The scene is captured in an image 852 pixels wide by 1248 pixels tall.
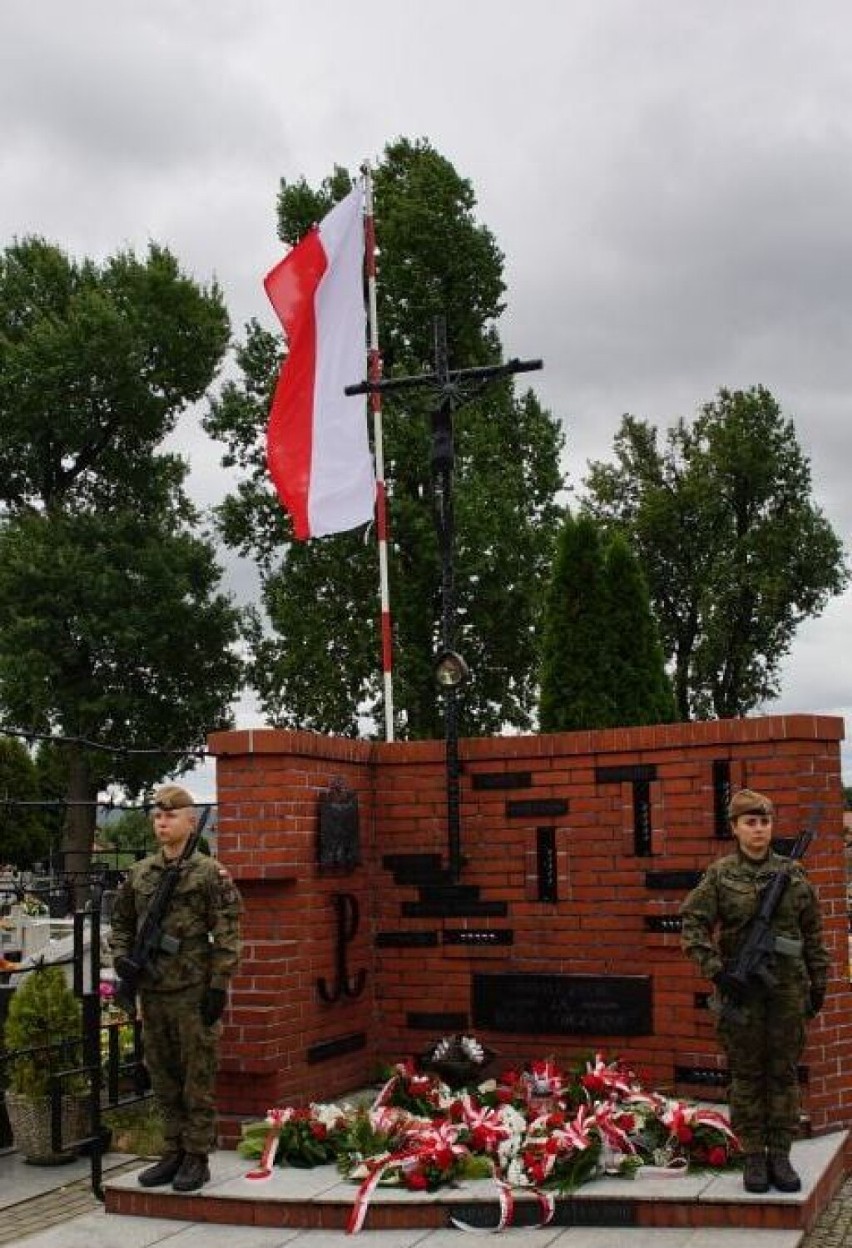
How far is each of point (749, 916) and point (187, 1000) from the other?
244 cm

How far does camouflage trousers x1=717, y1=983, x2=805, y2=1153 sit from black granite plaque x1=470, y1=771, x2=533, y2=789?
2.14 metres

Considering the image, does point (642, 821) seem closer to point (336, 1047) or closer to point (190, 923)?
point (336, 1047)

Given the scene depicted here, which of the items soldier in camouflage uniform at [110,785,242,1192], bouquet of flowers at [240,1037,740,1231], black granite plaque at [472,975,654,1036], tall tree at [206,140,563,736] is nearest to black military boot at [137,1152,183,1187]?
soldier in camouflage uniform at [110,785,242,1192]

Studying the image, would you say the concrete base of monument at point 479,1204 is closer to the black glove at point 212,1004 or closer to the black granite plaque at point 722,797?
the black glove at point 212,1004

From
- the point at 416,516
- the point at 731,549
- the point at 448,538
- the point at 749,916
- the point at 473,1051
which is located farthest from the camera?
the point at 731,549

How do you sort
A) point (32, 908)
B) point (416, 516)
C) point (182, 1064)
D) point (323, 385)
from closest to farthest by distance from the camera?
point (182, 1064) < point (323, 385) < point (32, 908) < point (416, 516)

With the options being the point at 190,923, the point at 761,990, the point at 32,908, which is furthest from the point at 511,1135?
the point at 32,908

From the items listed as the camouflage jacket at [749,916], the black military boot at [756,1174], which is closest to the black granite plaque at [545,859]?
the camouflage jacket at [749,916]

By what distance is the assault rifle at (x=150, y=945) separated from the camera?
585 cm

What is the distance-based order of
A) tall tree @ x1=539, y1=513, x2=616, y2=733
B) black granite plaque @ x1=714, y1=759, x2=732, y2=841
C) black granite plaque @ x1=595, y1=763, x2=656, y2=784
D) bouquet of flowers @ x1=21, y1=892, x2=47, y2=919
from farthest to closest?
1. bouquet of flowers @ x1=21, y1=892, x2=47, y2=919
2. tall tree @ x1=539, y1=513, x2=616, y2=733
3. black granite plaque @ x1=595, y1=763, x2=656, y2=784
4. black granite plaque @ x1=714, y1=759, x2=732, y2=841

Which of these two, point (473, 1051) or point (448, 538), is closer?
point (473, 1051)

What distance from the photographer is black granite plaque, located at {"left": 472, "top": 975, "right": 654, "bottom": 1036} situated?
7.10m

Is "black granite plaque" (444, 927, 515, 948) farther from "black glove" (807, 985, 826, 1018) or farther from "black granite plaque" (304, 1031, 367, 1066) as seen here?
"black glove" (807, 985, 826, 1018)

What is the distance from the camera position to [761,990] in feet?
18.5
